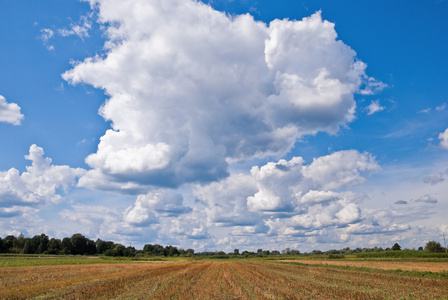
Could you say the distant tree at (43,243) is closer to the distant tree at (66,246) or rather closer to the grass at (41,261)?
the distant tree at (66,246)

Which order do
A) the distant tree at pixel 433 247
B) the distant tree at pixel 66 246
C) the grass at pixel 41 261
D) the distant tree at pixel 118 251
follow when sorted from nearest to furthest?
1. the grass at pixel 41 261
2. the distant tree at pixel 433 247
3. the distant tree at pixel 66 246
4. the distant tree at pixel 118 251

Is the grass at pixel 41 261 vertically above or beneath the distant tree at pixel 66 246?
beneath

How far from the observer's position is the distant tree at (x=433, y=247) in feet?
439

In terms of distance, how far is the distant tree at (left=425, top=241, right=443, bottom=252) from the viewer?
134m

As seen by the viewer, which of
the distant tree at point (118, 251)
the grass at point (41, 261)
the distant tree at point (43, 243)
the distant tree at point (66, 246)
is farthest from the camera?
the distant tree at point (118, 251)

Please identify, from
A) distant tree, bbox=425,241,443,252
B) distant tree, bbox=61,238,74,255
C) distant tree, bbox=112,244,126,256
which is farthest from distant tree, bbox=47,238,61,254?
distant tree, bbox=425,241,443,252

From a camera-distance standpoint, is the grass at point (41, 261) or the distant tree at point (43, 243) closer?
the grass at point (41, 261)

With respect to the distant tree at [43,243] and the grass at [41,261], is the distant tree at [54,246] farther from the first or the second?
the grass at [41,261]

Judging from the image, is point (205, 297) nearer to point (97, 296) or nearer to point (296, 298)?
point (296, 298)

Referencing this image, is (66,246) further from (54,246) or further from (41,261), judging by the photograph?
(41,261)

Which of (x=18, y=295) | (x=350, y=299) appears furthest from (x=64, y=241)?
(x=350, y=299)

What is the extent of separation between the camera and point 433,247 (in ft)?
444

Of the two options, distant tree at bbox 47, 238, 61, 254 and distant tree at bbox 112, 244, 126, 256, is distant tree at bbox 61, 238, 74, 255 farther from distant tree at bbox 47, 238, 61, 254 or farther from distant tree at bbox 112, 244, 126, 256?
distant tree at bbox 112, 244, 126, 256

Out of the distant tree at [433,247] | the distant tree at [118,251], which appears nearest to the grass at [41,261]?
the distant tree at [118,251]
